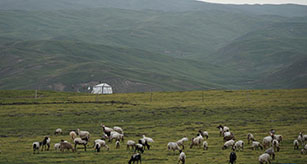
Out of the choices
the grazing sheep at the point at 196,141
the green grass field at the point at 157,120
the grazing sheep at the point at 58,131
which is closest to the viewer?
the green grass field at the point at 157,120

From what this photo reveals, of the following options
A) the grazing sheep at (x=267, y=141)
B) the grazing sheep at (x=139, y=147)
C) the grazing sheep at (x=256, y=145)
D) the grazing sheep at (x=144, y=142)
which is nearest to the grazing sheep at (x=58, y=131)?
the grazing sheep at (x=144, y=142)

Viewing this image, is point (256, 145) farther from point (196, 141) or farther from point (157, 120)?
point (157, 120)

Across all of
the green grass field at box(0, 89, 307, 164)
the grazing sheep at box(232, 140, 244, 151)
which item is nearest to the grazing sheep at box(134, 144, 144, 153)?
the green grass field at box(0, 89, 307, 164)

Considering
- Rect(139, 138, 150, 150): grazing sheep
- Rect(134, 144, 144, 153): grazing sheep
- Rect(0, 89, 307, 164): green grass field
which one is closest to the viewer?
Rect(0, 89, 307, 164): green grass field

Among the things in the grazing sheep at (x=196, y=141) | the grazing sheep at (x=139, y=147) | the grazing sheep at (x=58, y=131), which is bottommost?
the grazing sheep at (x=139, y=147)

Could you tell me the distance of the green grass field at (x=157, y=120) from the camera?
3512 cm

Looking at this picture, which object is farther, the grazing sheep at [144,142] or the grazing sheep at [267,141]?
the grazing sheep at [144,142]

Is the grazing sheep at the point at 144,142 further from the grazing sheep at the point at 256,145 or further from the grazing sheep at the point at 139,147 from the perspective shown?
the grazing sheep at the point at 256,145

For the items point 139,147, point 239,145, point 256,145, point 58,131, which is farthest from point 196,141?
point 58,131

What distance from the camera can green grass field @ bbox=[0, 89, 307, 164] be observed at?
35125mm

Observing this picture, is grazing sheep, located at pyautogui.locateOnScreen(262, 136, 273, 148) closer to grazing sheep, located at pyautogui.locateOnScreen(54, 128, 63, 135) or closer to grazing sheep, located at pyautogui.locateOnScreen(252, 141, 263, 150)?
grazing sheep, located at pyautogui.locateOnScreen(252, 141, 263, 150)

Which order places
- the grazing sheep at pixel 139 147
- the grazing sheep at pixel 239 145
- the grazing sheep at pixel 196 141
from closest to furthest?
the grazing sheep at pixel 139 147
the grazing sheep at pixel 239 145
the grazing sheep at pixel 196 141

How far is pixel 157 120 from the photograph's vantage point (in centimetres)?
6006

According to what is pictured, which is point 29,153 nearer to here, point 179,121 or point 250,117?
point 179,121
